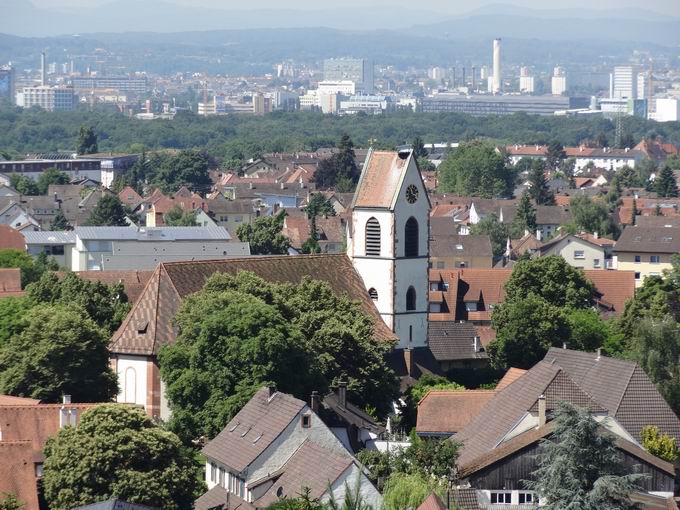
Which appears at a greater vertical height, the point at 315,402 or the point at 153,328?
the point at 153,328

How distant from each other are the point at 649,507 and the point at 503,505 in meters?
3.01

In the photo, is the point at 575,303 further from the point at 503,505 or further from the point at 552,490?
the point at 552,490

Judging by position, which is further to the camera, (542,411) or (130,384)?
(130,384)

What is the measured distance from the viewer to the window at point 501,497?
129ft

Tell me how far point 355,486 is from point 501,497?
394cm

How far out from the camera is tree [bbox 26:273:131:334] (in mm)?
55438

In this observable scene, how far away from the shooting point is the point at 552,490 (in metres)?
34.2

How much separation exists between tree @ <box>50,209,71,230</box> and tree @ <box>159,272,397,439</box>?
6459 centimetres

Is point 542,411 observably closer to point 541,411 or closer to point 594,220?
Result: point 541,411

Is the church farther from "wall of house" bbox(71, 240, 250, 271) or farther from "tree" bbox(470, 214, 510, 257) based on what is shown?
"tree" bbox(470, 214, 510, 257)

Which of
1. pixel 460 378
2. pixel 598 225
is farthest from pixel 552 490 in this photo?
pixel 598 225

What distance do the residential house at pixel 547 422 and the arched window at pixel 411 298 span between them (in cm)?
976

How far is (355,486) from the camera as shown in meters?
36.8

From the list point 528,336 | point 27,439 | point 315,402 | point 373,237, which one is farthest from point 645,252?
point 27,439
